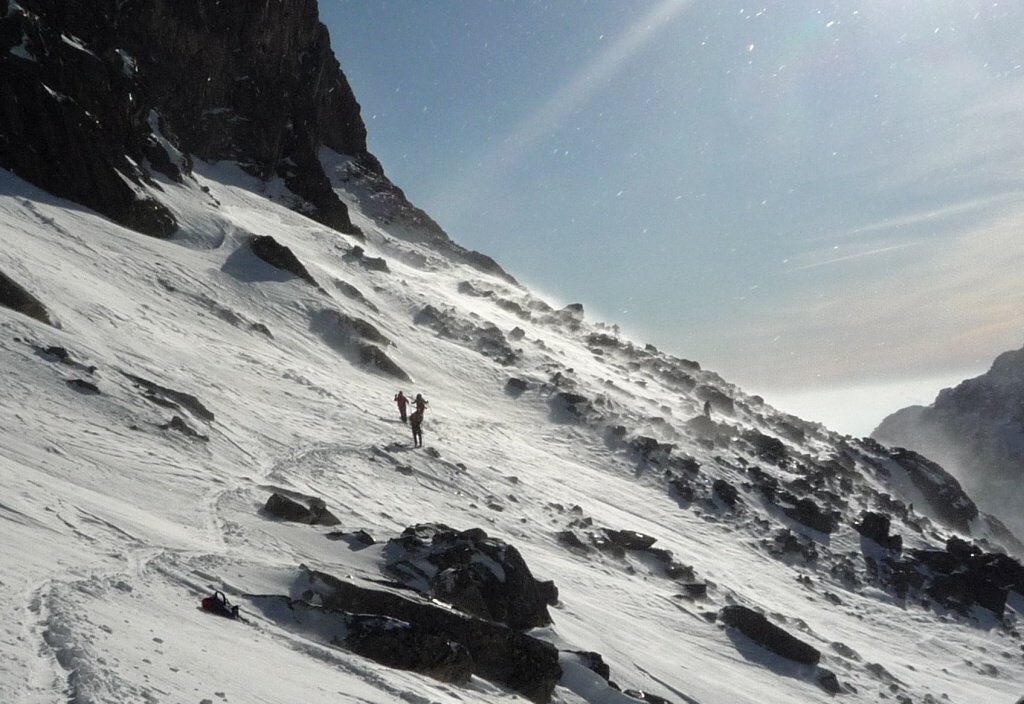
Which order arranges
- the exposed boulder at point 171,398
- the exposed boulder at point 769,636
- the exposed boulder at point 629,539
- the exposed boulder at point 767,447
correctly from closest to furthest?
1. the exposed boulder at point 171,398
2. the exposed boulder at point 769,636
3. the exposed boulder at point 629,539
4. the exposed boulder at point 767,447

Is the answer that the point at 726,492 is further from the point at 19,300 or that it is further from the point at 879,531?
the point at 19,300

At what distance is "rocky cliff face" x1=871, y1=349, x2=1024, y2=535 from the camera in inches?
6216

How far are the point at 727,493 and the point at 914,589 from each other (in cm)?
778

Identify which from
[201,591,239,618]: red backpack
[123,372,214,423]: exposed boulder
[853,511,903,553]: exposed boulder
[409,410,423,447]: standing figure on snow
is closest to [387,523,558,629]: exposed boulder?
[201,591,239,618]: red backpack

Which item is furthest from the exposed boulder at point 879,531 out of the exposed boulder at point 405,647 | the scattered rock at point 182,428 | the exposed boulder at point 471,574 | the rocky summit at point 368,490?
the scattered rock at point 182,428

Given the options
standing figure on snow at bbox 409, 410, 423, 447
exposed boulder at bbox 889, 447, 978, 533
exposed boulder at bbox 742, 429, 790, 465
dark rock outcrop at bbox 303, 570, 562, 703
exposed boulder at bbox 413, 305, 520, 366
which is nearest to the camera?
dark rock outcrop at bbox 303, 570, 562, 703

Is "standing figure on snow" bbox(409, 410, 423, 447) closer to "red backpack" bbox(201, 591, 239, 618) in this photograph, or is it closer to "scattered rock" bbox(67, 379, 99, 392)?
"scattered rock" bbox(67, 379, 99, 392)

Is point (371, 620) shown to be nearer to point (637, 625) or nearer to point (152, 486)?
point (152, 486)

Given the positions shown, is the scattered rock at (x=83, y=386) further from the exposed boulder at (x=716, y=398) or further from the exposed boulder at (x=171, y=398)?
the exposed boulder at (x=716, y=398)

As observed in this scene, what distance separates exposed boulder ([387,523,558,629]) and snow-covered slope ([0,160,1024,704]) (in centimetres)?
53

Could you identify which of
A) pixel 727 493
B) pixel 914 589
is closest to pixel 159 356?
pixel 727 493

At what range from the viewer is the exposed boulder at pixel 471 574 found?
36.3 ft

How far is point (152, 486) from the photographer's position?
12086 millimetres

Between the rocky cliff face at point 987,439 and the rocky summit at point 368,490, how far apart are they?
14070 centimetres
